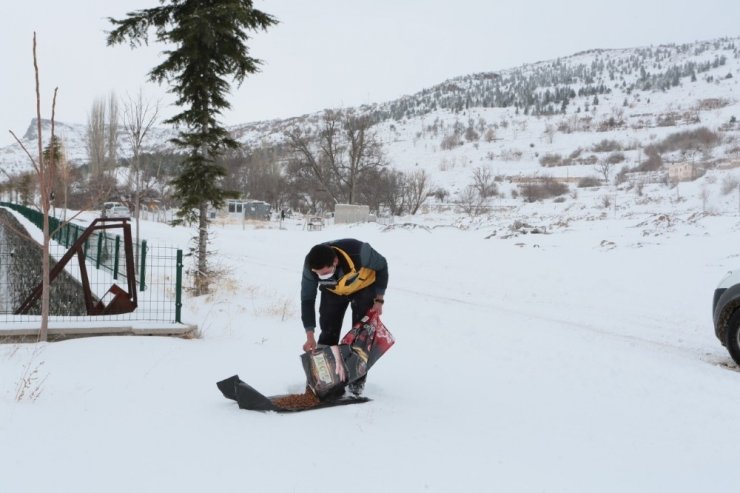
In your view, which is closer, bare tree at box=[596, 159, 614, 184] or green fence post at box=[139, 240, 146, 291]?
green fence post at box=[139, 240, 146, 291]

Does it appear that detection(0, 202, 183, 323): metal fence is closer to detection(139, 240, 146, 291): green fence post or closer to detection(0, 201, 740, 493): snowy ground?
detection(139, 240, 146, 291): green fence post

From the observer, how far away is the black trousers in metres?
4.89

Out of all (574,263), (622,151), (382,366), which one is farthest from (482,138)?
(382,366)

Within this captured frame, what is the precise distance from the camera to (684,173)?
45781mm

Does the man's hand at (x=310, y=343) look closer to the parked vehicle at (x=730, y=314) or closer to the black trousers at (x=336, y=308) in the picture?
the black trousers at (x=336, y=308)

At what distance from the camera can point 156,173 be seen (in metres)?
14.2

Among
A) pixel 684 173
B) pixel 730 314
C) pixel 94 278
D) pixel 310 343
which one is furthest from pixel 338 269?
pixel 684 173

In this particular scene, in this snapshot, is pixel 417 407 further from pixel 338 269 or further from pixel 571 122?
pixel 571 122

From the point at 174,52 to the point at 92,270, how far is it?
7.00 meters

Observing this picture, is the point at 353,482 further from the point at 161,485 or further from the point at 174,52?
the point at 174,52

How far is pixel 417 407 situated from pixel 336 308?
1251mm

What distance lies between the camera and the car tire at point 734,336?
6.22 m

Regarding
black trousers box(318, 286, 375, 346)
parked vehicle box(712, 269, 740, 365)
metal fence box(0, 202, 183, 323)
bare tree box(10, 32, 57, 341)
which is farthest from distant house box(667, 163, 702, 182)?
bare tree box(10, 32, 57, 341)

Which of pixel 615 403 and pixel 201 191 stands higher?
pixel 201 191
